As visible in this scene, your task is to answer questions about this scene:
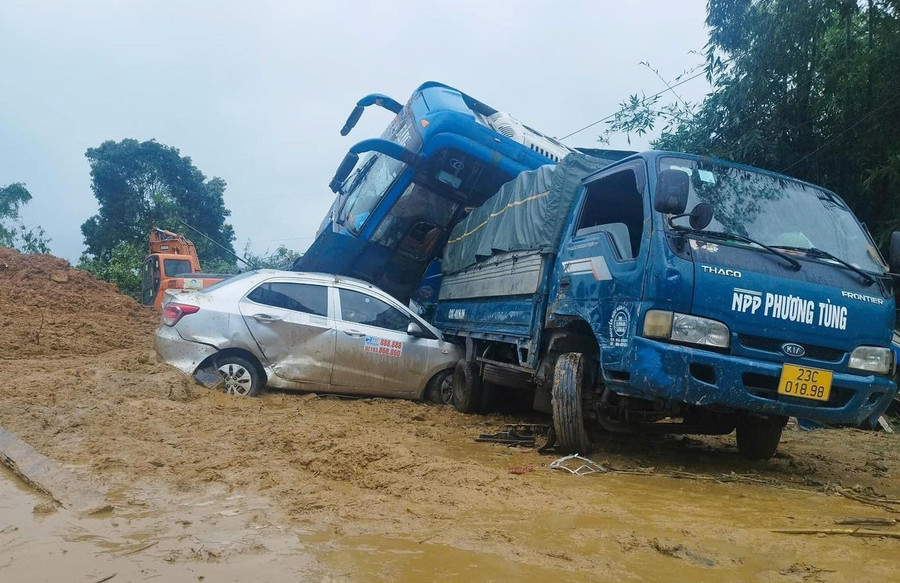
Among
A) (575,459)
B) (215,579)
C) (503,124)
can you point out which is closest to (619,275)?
(575,459)

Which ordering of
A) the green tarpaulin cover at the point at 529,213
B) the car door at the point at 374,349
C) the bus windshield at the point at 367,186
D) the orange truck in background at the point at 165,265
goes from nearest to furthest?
the green tarpaulin cover at the point at 529,213 < the car door at the point at 374,349 < the bus windshield at the point at 367,186 < the orange truck in background at the point at 165,265

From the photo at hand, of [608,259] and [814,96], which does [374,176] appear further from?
[814,96]

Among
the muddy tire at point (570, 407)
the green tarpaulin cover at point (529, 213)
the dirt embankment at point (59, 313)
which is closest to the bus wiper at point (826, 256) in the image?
the muddy tire at point (570, 407)

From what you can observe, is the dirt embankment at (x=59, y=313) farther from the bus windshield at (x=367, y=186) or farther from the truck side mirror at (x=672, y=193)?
the truck side mirror at (x=672, y=193)

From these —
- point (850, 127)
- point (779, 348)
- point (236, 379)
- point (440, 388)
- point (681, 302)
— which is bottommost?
point (236, 379)

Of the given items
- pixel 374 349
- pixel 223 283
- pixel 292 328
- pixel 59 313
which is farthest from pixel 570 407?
pixel 59 313

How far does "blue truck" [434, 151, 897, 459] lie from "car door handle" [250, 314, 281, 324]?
2.43 metres

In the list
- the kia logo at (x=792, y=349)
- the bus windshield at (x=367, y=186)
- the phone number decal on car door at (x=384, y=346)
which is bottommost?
the phone number decal on car door at (x=384, y=346)

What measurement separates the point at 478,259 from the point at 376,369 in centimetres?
163

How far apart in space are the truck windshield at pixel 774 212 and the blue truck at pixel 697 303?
0.04 feet

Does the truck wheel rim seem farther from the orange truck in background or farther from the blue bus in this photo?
the orange truck in background

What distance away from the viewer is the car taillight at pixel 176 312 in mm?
6672

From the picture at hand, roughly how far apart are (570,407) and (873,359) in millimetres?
1993

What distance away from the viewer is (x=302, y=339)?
23.3 ft
